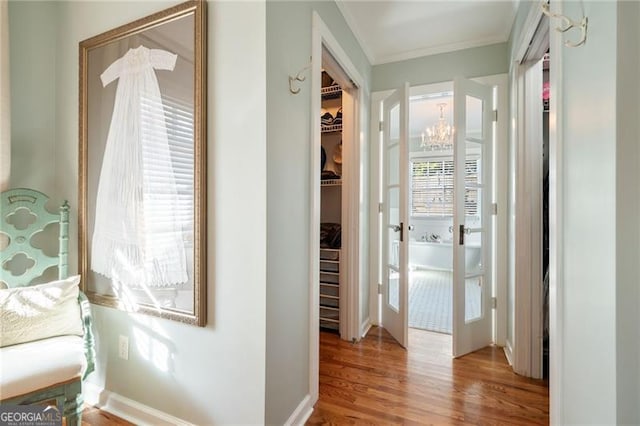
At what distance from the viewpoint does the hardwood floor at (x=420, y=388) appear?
161 centimetres

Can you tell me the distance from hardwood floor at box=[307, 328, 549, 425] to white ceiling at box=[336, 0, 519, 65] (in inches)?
103

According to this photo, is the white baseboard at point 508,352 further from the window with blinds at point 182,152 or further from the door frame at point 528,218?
the window with blinds at point 182,152

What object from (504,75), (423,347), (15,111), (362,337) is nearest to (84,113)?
(15,111)

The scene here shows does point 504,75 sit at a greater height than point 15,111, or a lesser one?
greater

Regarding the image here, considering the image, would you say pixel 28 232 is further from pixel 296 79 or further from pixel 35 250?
pixel 296 79

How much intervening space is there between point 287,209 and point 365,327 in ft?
6.01

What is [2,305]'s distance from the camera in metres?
1.36

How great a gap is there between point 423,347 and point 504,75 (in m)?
2.42

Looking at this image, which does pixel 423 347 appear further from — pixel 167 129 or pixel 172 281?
pixel 167 129

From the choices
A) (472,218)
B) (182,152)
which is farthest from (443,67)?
(182,152)

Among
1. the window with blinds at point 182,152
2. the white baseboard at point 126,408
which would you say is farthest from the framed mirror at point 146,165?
the white baseboard at point 126,408

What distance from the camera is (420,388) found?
6.11 ft

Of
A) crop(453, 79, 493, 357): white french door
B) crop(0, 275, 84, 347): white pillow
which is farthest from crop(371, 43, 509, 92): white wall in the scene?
crop(0, 275, 84, 347): white pillow

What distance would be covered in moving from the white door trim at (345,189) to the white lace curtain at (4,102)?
166cm
